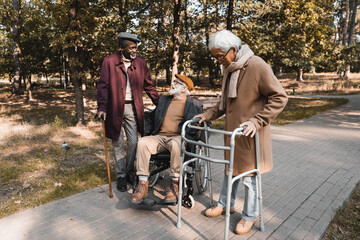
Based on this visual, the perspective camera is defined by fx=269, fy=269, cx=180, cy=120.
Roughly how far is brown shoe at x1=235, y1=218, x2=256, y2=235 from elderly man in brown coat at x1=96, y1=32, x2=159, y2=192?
1755 mm

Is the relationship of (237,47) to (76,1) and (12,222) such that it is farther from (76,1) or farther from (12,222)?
(76,1)

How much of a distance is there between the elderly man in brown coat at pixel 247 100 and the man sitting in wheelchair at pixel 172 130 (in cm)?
79

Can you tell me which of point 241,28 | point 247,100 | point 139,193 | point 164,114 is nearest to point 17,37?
point 241,28

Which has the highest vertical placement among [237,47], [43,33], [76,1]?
[43,33]

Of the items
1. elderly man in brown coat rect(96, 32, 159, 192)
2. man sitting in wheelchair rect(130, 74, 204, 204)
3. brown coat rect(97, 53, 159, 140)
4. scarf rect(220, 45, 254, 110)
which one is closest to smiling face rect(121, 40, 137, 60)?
elderly man in brown coat rect(96, 32, 159, 192)

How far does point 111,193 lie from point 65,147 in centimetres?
281

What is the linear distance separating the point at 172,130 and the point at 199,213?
3.66ft

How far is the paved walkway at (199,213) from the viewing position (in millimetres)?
2803

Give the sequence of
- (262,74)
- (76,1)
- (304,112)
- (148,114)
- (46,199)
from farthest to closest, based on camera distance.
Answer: (304,112), (76,1), (148,114), (46,199), (262,74)

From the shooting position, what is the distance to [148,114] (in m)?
3.87

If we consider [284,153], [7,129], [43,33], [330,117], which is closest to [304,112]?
[330,117]

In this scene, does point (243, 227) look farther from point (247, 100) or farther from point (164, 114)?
point (164, 114)

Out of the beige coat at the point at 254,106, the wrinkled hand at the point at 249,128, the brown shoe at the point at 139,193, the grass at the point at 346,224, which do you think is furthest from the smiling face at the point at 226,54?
the grass at the point at 346,224

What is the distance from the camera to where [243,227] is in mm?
2791
